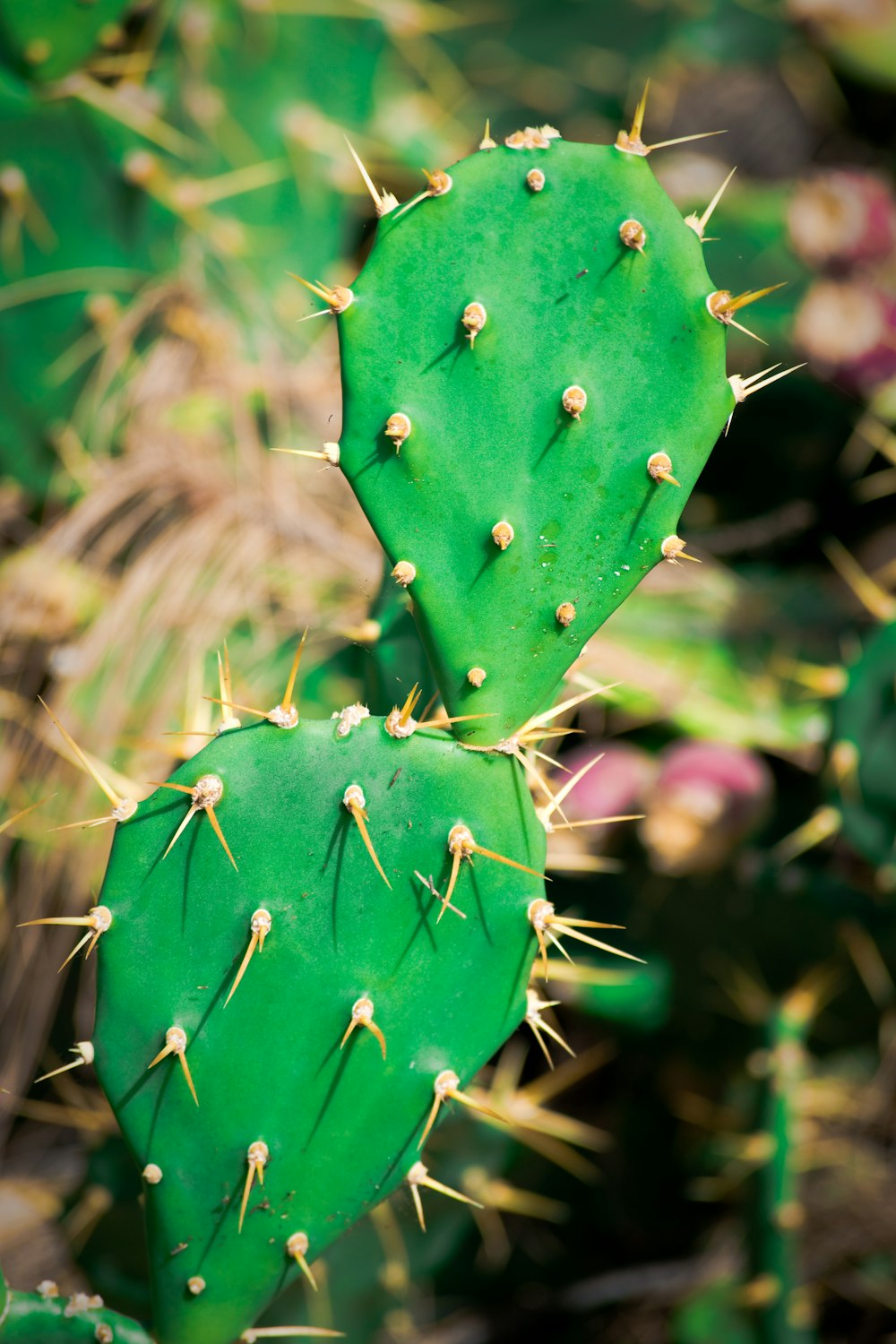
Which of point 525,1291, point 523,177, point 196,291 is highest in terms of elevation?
point 523,177

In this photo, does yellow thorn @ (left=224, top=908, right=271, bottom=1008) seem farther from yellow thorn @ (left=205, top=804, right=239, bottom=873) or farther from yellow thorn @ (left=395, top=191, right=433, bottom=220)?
yellow thorn @ (left=395, top=191, right=433, bottom=220)

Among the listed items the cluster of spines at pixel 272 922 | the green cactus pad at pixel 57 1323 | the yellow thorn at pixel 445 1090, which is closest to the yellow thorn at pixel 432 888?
the cluster of spines at pixel 272 922

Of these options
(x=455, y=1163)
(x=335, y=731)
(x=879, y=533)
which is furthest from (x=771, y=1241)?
(x=879, y=533)

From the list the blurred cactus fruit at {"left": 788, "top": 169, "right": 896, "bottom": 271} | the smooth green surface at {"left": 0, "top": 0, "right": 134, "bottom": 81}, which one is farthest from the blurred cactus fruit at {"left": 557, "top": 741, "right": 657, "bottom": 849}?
the smooth green surface at {"left": 0, "top": 0, "right": 134, "bottom": 81}

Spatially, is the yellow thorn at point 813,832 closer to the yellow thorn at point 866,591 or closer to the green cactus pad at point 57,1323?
the yellow thorn at point 866,591

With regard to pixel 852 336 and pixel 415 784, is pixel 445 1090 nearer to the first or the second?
pixel 415 784

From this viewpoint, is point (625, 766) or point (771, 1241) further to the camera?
point (625, 766)

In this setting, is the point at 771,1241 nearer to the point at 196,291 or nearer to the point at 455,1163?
the point at 455,1163
